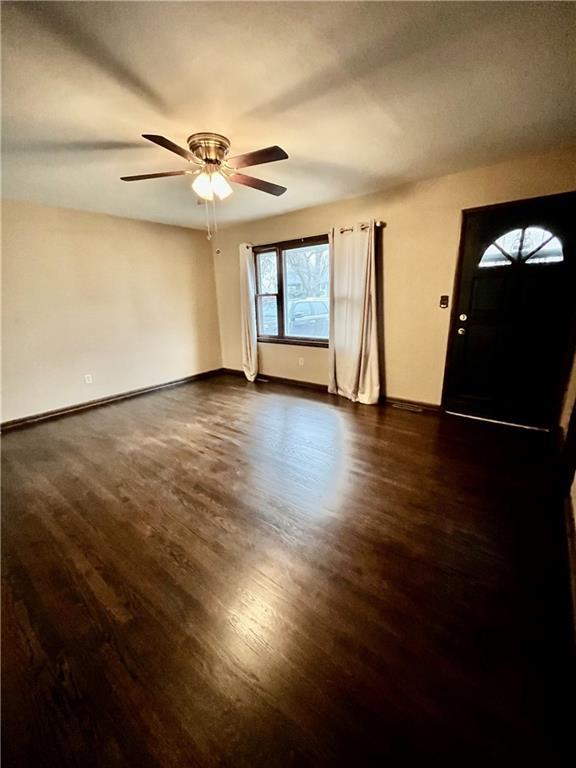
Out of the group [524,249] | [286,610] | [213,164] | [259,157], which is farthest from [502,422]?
[213,164]

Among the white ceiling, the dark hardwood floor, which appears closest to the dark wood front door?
the white ceiling

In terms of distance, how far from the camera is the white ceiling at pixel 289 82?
3.95 ft

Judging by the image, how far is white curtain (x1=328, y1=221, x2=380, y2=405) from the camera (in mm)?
3461

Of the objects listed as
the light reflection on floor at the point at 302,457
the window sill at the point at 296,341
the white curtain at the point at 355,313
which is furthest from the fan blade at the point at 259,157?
the window sill at the point at 296,341

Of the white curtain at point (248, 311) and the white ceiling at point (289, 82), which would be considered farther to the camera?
the white curtain at point (248, 311)

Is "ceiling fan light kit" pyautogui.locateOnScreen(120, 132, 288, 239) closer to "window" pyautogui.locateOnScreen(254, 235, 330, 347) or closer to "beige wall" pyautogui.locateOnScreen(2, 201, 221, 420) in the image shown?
"window" pyautogui.locateOnScreen(254, 235, 330, 347)

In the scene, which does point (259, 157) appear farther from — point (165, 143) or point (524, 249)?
point (524, 249)

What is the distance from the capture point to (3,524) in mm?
1869

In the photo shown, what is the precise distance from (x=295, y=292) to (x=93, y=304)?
2653mm

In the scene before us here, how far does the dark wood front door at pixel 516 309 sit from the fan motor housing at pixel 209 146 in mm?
2304

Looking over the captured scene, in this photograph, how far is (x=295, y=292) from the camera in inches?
172

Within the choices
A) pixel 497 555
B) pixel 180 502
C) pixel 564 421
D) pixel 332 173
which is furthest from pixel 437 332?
pixel 180 502

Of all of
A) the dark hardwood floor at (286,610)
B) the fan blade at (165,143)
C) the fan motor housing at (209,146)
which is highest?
the fan motor housing at (209,146)

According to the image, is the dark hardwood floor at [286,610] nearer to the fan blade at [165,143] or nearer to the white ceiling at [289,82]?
the fan blade at [165,143]
